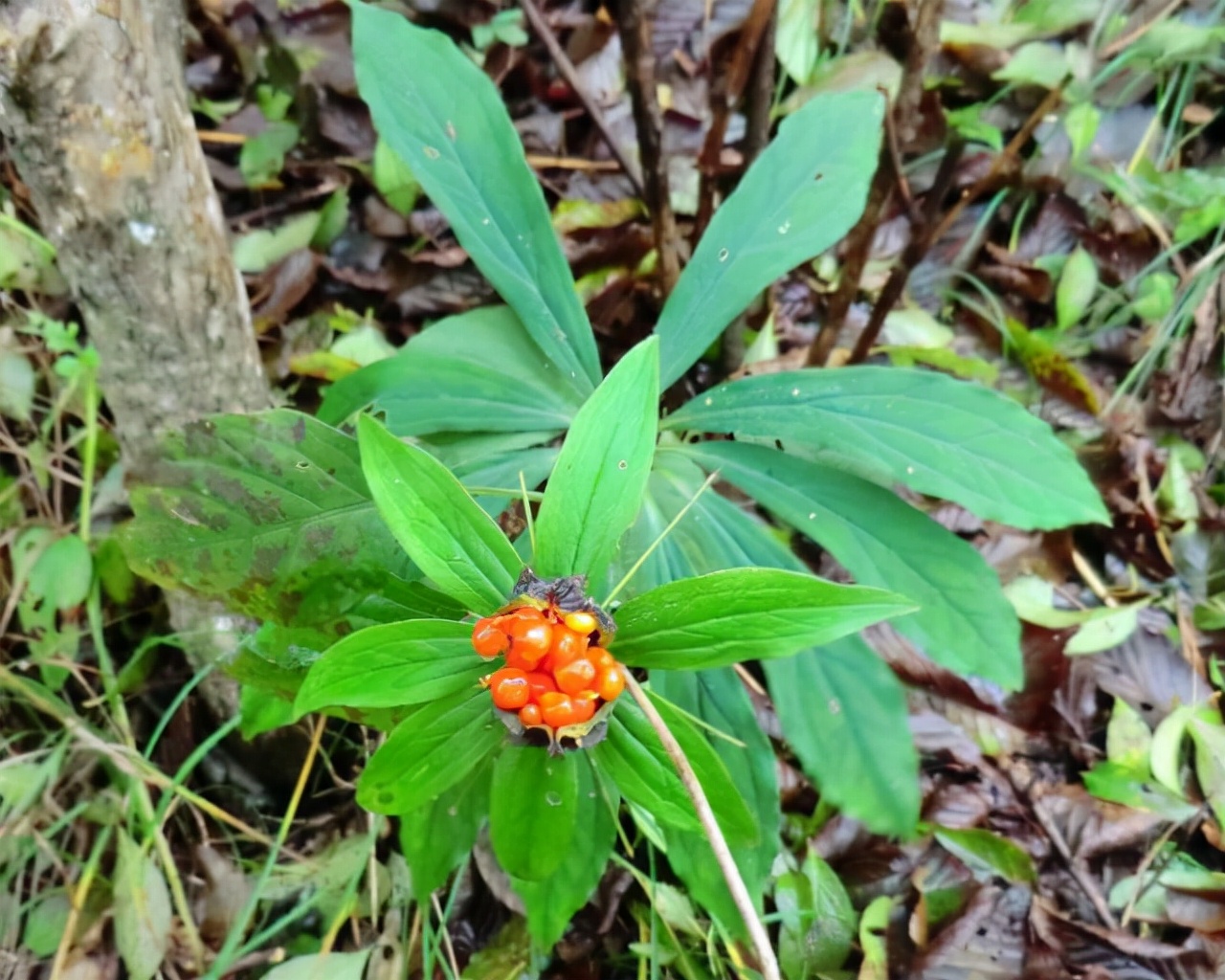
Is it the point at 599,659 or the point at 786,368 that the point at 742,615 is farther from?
the point at 786,368

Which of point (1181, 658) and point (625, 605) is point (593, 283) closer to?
point (625, 605)

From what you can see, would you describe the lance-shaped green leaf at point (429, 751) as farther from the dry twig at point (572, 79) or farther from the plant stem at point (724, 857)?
the dry twig at point (572, 79)

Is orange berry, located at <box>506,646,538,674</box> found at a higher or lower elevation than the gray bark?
lower

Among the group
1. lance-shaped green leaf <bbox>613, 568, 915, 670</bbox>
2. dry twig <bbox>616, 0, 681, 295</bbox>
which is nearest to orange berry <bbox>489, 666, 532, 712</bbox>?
lance-shaped green leaf <bbox>613, 568, 915, 670</bbox>

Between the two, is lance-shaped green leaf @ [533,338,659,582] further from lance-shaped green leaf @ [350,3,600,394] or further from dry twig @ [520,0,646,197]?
dry twig @ [520,0,646,197]

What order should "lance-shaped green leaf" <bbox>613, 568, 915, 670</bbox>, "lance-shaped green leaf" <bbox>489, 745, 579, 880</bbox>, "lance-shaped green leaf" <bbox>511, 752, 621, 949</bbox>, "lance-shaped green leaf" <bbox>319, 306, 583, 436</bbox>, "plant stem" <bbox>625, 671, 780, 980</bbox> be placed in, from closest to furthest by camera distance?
"plant stem" <bbox>625, 671, 780, 980</bbox> < "lance-shaped green leaf" <bbox>613, 568, 915, 670</bbox> < "lance-shaped green leaf" <bbox>489, 745, 579, 880</bbox> < "lance-shaped green leaf" <bbox>511, 752, 621, 949</bbox> < "lance-shaped green leaf" <bbox>319, 306, 583, 436</bbox>

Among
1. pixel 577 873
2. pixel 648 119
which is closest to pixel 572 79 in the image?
pixel 648 119
